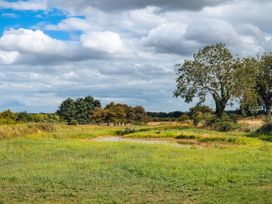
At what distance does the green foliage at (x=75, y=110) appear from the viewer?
10444 cm

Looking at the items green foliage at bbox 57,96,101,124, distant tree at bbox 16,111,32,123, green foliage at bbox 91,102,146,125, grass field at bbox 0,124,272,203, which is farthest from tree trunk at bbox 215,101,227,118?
green foliage at bbox 57,96,101,124

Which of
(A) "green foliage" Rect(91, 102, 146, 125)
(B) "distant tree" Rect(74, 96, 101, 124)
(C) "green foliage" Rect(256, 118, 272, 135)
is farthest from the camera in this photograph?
(B) "distant tree" Rect(74, 96, 101, 124)

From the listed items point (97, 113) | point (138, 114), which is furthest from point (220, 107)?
point (138, 114)

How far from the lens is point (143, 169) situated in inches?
784

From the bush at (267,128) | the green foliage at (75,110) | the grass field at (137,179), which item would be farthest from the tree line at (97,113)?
the grass field at (137,179)

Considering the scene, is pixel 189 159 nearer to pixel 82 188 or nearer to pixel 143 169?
pixel 143 169

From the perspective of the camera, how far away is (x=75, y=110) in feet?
348

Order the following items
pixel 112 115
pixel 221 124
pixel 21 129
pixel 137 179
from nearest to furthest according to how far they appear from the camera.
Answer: pixel 137 179
pixel 21 129
pixel 221 124
pixel 112 115

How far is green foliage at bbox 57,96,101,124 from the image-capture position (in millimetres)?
104438

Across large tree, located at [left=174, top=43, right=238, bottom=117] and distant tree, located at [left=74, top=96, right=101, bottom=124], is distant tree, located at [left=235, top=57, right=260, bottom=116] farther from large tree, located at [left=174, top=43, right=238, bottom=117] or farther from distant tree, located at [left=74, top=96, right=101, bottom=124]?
distant tree, located at [left=74, top=96, right=101, bottom=124]

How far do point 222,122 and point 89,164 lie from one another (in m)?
36.7

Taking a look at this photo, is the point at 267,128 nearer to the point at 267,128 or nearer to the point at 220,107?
the point at 267,128

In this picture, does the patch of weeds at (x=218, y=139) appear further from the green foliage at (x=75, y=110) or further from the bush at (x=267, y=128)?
the green foliage at (x=75, y=110)

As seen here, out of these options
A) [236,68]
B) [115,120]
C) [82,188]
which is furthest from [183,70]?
[82,188]
